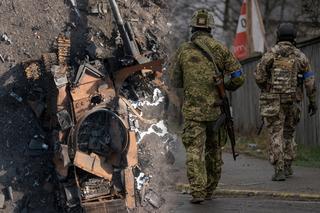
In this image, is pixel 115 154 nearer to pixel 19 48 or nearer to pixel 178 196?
pixel 178 196

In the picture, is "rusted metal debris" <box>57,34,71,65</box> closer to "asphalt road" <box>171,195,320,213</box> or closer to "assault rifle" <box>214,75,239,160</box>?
"assault rifle" <box>214,75,239,160</box>

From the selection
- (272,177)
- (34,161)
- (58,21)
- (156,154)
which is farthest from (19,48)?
(272,177)

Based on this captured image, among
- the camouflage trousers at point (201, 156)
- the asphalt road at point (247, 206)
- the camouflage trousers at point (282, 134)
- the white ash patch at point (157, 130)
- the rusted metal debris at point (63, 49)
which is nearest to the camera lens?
the asphalt road at point (247, 206)

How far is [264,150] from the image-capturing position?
16234 mm

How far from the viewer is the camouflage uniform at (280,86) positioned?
35.5 ft

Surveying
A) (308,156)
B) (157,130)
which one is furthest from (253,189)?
(308,156)

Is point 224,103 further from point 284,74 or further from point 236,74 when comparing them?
point 284,74

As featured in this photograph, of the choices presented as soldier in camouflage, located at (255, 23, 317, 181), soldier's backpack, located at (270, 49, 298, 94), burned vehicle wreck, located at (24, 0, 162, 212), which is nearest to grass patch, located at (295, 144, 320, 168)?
soldier in camouflage, located at (255, 23, 317, 181)

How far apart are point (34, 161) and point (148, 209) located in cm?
151

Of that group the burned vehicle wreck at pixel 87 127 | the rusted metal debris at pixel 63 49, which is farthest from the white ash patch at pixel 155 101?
the rusted metal debris at pixel 63 49

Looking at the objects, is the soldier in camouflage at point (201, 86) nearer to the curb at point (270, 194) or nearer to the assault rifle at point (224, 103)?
the assault rifle at point (224, 103)

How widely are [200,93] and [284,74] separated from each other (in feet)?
6.75

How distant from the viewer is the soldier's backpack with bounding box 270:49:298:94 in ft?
35.4

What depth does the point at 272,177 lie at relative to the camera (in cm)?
1098
